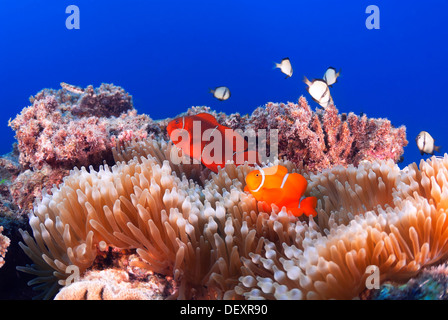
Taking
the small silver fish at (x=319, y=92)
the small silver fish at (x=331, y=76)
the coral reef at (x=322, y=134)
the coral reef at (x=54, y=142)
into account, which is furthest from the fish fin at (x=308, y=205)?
the small silver fish at (x=331, y=76)

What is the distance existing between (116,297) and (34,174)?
190 cm

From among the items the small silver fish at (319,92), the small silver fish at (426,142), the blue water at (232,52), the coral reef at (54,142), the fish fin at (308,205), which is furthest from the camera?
the blue water at (232,52)

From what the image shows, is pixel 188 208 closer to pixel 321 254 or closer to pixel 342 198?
pixel 321 254

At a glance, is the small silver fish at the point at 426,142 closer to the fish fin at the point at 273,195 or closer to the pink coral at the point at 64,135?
the fish fin at the point at 273,195

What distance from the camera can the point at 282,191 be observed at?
5.62ft

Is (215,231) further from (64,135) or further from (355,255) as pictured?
(64,135)

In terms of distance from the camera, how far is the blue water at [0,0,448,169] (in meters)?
42.2

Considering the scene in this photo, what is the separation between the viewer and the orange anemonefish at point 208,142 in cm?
246

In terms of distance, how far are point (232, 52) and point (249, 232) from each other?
5305 cm

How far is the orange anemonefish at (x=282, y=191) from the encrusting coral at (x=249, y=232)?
74mm

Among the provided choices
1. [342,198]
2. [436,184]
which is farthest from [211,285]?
[436,184]

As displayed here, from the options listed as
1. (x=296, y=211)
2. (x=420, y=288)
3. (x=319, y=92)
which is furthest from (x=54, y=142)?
(x=319, y=92)

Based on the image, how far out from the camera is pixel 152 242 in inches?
62.6

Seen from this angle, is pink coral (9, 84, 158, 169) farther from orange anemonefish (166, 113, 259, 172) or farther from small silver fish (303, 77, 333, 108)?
small silver fish (303, 77, 333, 108)
